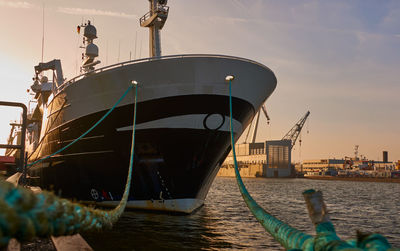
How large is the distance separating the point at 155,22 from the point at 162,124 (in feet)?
26.5

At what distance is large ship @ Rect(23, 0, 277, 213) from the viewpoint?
12273mm

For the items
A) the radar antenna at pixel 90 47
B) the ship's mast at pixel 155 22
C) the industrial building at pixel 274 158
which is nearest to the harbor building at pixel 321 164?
the industrial building at pixel 274 158

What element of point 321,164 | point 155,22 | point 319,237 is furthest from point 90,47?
point 321,164

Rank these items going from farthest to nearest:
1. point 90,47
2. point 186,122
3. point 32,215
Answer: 1. point 90,47
2. point 186,122
3. point 32,215

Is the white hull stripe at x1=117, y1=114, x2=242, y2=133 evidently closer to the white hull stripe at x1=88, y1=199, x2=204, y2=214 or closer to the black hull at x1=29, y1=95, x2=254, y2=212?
the black hull at x1=29, y1=95, x2=254, y2=212

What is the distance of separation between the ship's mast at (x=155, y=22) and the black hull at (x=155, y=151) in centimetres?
657

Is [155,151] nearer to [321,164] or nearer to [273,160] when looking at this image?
[273,160]

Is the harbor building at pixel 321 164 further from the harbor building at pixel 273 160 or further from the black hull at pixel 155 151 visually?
the black hull at pixel 155 151

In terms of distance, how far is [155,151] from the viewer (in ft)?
41.0

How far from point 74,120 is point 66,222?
13.5 meters

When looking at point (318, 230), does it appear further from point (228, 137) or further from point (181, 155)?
point (228, 137)

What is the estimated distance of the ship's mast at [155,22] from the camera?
57.6 feet

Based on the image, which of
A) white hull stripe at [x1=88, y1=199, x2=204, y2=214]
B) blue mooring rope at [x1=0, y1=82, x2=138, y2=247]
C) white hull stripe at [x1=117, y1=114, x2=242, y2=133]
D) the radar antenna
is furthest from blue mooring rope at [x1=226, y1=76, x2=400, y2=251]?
the radar antenna

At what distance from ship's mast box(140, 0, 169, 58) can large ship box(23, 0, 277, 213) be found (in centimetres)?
540
